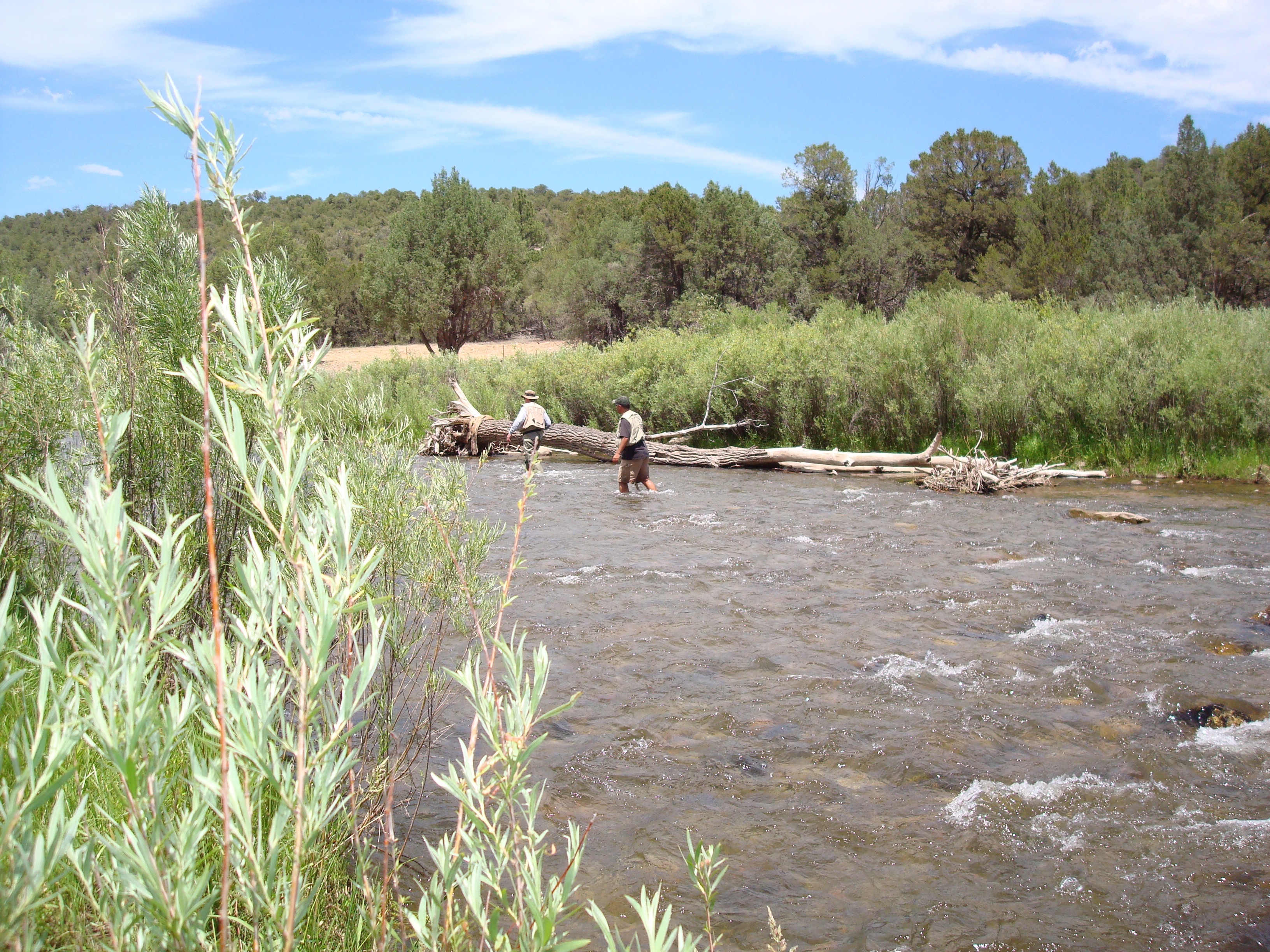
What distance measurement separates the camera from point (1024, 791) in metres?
5.39

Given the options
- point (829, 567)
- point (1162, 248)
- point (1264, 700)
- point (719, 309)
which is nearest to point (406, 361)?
point (719, 309)

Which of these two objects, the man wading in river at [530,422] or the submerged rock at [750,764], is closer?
the submerged rock at [750,764]

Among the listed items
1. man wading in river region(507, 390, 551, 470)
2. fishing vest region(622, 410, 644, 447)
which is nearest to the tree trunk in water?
man wading in river region(507, 390, 551, 470)

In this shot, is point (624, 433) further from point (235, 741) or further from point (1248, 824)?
point (235, 741)

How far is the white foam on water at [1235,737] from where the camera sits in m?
5.89

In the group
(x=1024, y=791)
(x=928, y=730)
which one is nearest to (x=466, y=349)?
(x=928, y=730)

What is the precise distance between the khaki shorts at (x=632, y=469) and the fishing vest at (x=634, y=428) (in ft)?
1.05

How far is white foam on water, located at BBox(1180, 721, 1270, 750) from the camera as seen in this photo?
589 centimetres

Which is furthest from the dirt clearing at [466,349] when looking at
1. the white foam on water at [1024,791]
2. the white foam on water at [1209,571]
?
the white foam on water at [1024,791]

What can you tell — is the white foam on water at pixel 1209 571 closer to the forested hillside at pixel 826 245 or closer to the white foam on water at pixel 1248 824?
the white foam on water at pixel 1248 824

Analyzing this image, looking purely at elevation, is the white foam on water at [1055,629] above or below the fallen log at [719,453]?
below

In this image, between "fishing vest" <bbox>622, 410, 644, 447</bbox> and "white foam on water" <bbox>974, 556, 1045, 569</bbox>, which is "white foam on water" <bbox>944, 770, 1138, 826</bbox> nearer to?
"white foam on water" <bbox>974, 556, 1045, 569</bbox>

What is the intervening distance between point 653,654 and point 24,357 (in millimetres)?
5249

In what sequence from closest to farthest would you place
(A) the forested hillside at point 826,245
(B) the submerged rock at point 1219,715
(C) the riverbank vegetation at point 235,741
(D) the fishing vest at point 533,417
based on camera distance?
(C) the riverbank vegetation at point 235,741
(B) the submerged rock at point 1219,715
(D) the fishing vest at point 533,417
(A) the forested hillside at point 826,245
